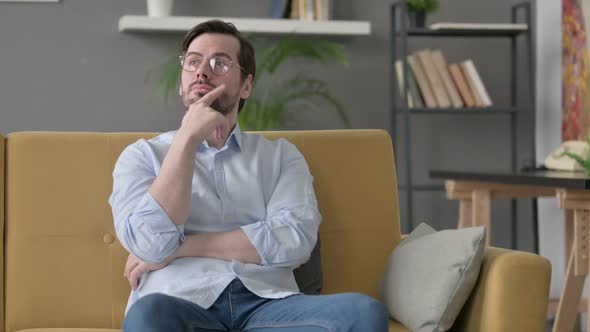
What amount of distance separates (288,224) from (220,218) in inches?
6.7

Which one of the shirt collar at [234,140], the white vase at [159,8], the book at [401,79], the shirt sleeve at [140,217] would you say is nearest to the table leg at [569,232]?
the book at [401,79]

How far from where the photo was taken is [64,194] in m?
2.54

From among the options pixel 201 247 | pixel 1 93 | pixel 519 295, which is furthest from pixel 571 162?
pixel 1 93

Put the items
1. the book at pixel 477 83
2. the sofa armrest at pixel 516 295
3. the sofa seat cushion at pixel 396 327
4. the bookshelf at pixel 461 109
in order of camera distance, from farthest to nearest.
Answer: the book at pixel 477 83 → the bookshelf at pixel 461 109 → the sofa seat cushion at pixel 396 327 → the sofa armrest at pixel 516 295

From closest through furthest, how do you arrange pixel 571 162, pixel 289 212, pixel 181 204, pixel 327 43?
pixel 181 204 < pixel 289 212 < pixel 571 162 < pixel 327 43

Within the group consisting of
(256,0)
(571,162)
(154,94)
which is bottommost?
(571,162)

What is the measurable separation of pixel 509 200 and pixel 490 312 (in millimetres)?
3119

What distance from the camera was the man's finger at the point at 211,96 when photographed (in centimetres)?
240

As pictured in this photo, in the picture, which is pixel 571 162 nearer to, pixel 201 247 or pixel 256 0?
pixel 256 0

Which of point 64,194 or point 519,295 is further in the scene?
point 64,194

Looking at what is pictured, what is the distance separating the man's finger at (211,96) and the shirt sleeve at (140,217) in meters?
0.21

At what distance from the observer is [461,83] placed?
4.95 metres

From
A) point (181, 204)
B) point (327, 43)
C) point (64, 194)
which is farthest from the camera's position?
point (327, 43)

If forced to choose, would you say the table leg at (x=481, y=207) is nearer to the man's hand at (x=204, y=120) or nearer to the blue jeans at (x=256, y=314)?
the man's hand at (x=204, y=120)
